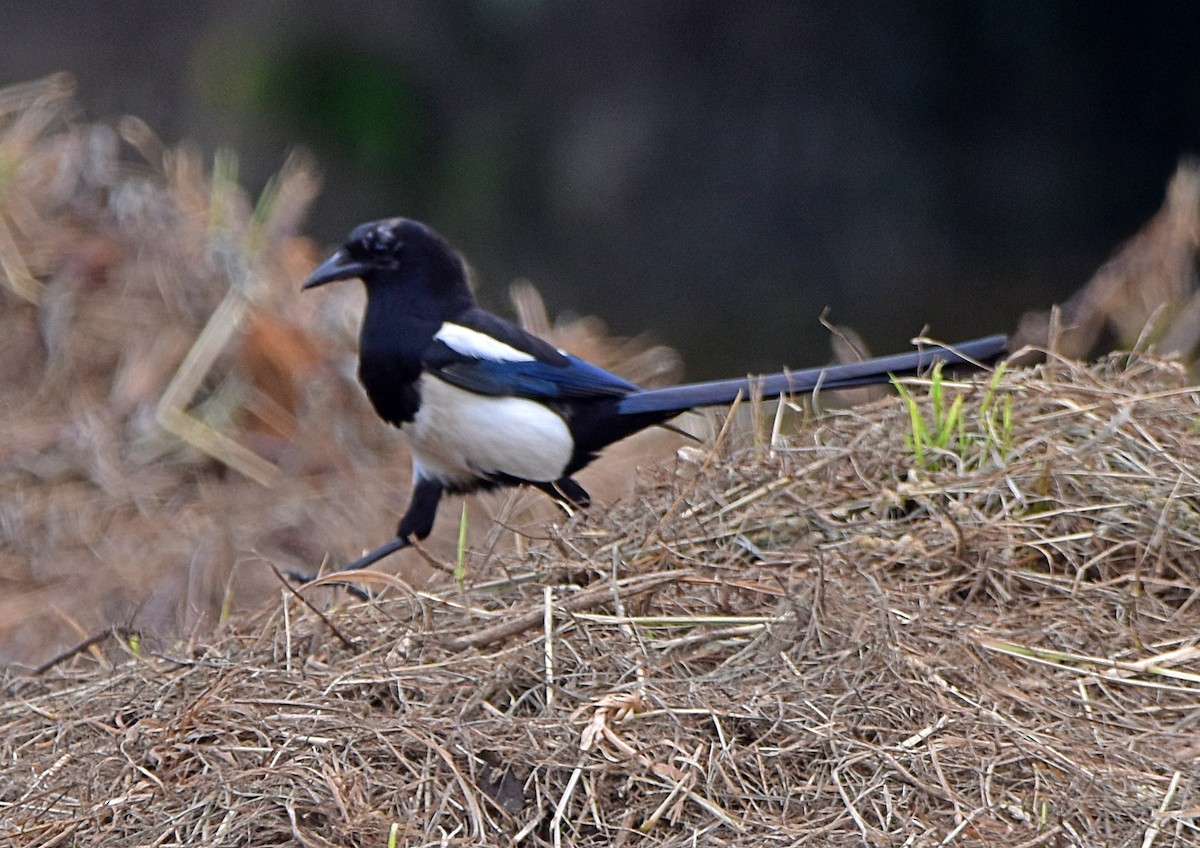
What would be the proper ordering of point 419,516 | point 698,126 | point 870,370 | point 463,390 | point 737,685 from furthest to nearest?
point 698,126 < point 419,516 < point 463,390 < point 870,370 < point 737,685

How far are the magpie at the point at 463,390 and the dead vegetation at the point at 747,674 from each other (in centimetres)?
66

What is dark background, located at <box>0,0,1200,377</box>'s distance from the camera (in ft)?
32.6

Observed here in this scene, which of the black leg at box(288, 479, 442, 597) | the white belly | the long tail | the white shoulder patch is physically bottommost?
the black leg at box(288, 479, 442, 597)

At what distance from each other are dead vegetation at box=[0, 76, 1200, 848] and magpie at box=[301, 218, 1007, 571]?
0.66m

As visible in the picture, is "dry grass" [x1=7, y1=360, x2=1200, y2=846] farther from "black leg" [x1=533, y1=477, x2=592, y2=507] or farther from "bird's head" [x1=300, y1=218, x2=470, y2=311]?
"bird's head" [x1=300, y1=218, x2=470, y2=311]

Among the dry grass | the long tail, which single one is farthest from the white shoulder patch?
the dry grass

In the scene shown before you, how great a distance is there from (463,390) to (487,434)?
4.3 inches

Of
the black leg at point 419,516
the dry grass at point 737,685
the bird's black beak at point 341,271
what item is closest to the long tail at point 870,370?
the dry grass at point 737,685

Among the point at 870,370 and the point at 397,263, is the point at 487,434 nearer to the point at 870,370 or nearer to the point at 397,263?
the point at 397,263

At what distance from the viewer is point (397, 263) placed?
3811 millimetres

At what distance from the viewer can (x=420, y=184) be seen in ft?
35.2

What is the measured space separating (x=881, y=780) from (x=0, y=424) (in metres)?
3.38

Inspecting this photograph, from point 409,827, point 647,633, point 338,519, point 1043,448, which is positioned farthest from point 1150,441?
point 338,519

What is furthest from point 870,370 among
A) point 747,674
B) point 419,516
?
point 747,674
